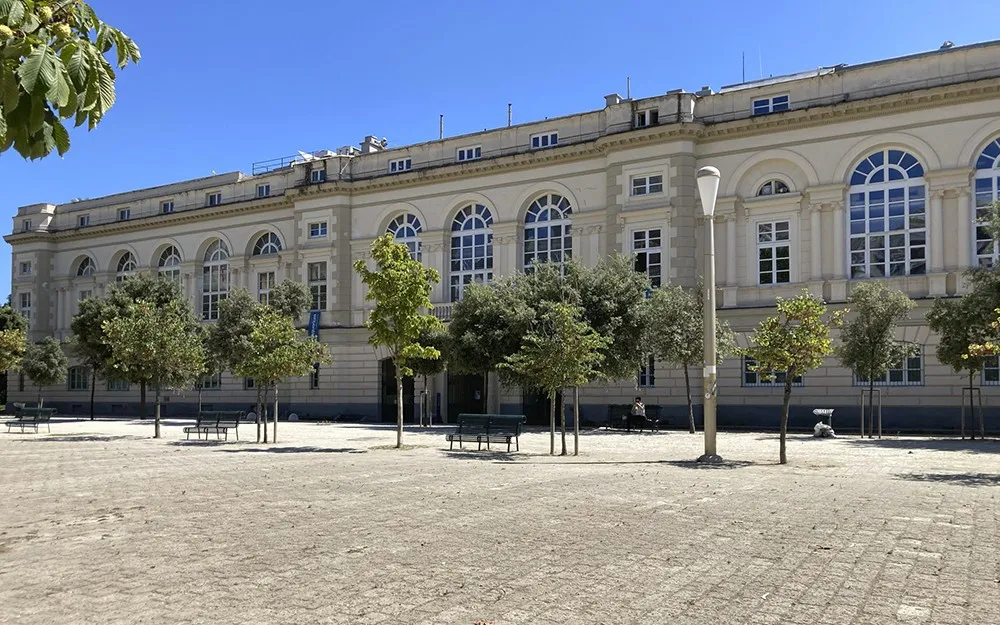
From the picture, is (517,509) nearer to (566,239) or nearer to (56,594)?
(56,594)

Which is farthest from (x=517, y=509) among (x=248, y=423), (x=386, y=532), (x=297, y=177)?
(x=297, y=177)

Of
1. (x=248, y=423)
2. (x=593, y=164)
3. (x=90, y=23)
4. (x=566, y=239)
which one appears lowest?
(x=248, y=423)

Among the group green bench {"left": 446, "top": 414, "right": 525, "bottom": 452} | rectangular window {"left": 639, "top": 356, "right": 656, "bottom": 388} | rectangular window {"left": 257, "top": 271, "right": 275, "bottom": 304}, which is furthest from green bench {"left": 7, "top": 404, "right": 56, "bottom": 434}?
rectangular window {"left": 639, "top": 356, "right": 656, "bottom": 388}

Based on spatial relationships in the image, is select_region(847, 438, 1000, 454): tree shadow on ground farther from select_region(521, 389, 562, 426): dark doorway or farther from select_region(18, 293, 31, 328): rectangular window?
select_region(18, 293, 31, 328): rectangular window

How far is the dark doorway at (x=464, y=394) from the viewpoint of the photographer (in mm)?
43344

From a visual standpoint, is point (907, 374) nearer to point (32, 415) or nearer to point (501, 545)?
point (501, 545)

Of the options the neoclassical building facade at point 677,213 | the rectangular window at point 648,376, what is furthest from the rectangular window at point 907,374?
the rectangular window at point 648,376

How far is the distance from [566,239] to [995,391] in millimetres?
18620

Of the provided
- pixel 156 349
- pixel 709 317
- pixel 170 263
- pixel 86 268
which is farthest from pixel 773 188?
pixel 86 268

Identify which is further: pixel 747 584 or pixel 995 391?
pixel 995 391

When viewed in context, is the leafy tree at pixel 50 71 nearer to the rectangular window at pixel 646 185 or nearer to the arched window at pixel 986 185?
the arched window at pixel 986 185

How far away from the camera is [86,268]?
60.4 meters

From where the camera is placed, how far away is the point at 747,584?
7.34m

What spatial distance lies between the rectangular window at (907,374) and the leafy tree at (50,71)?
32.0 meters
